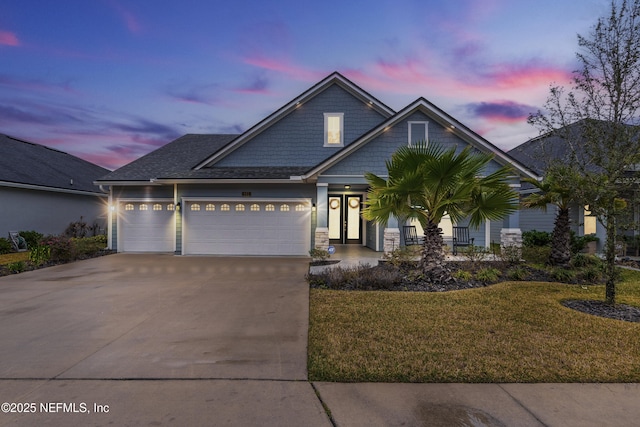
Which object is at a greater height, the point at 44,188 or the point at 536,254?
the point at 44,188

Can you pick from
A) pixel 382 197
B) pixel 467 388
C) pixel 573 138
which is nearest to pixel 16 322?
pixel 467 388

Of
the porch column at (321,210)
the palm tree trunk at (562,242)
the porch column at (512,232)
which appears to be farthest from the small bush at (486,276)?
the porch column at (321,210)

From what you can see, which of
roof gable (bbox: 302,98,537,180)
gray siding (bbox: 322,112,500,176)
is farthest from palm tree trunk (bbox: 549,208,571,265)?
gray siding (bbox: 322,112,500,176)

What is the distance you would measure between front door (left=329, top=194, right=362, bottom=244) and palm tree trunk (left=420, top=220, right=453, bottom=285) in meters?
7.86

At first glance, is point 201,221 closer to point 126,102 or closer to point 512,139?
point 126,102

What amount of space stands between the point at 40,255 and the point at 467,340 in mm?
13703

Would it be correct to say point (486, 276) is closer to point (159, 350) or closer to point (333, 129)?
point (159, 350)

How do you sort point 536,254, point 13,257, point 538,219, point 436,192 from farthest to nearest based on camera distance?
point 538,219, point 13,257, point 536,254, point 436,192

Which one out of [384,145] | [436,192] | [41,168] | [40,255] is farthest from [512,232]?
[41,168]

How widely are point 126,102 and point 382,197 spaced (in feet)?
66.9

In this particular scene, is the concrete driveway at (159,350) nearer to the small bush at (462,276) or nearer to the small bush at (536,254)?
the small bush at (462,276)

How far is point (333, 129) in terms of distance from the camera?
49.8 feet

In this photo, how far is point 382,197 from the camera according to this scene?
8.98 metres

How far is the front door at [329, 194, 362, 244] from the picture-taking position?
54.3ft
